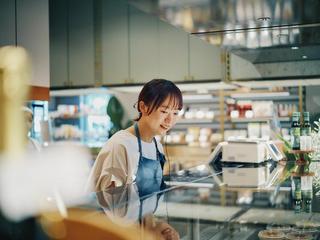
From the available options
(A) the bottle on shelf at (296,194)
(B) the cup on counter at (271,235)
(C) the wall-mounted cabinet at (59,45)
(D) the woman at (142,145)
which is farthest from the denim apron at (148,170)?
(C) the wall-mounted cabinet at (59,45)

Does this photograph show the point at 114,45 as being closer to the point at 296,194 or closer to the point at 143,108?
the point at 143,108

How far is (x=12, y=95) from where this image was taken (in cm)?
475

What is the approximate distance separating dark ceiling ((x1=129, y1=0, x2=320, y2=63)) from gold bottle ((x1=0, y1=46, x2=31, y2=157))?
1.16 meters

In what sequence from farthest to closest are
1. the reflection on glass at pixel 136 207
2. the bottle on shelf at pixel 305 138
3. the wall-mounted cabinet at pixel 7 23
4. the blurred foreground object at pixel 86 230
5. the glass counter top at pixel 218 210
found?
the bottle on shelf at pixel 305 138
the wall-mounted cabinet at pixel 7 23
the glass counter top at pixel 218 210
the reflection on glass at pixel 136 207
the blurred foreground object at pixel 86 230

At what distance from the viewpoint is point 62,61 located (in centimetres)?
551

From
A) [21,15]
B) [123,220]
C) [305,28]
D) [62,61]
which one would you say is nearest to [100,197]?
[123,220]

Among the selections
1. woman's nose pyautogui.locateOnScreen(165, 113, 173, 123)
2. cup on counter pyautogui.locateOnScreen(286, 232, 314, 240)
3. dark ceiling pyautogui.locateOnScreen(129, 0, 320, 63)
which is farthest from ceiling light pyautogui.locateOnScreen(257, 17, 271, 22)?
cup on counter pyautogui.locateOnScreen(286, 232, 314, 240)

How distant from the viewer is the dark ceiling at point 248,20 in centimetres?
197

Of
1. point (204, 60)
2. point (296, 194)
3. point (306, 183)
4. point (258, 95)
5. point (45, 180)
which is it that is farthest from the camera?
point (258, 95)

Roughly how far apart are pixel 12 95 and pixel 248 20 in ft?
10.1

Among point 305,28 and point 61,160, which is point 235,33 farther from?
point 61,160

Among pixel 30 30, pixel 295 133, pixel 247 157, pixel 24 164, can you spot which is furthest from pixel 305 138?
pixel 24 164

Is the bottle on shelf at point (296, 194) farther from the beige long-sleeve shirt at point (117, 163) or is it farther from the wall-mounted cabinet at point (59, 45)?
the wall-mounted cabinet at point (59, 45)

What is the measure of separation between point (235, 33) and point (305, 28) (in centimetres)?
37
